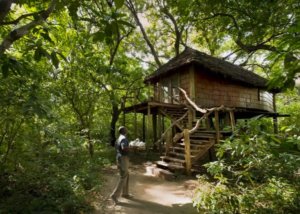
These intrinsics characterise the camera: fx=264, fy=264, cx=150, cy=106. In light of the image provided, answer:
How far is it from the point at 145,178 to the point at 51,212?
4.97 meters

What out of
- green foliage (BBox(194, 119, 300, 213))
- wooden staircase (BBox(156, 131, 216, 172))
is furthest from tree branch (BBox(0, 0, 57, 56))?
wooden staircase (BBox(156, 131, 216, 172))

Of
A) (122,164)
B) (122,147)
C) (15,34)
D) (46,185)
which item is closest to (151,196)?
(122,164)

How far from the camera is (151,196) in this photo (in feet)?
23.9

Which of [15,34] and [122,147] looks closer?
[15,34]

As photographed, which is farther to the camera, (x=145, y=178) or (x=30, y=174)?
(x=145, y=178)

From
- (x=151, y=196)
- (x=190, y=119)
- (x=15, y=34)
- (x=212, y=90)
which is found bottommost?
(x=151, y=196)

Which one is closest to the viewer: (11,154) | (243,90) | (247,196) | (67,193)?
(247,196)

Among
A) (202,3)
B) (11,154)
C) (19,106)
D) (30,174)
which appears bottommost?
(30,174)

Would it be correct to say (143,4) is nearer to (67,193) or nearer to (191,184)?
(191,184)

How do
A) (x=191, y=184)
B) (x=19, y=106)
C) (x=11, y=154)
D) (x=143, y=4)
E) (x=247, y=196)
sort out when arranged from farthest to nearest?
(x=143, y=4) → (x=191, y=184) → (x=11, y=154) → (x=19, y=106) → (x=247, y=196)

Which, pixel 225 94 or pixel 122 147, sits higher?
pixel 225 94

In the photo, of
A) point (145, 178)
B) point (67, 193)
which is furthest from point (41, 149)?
point (145, 178)

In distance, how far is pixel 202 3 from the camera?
8.48 meters

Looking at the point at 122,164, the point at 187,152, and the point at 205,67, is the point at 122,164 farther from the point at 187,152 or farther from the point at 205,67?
the point at 205,67
